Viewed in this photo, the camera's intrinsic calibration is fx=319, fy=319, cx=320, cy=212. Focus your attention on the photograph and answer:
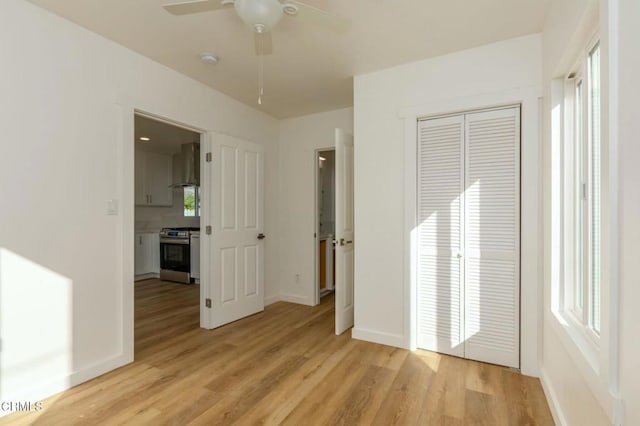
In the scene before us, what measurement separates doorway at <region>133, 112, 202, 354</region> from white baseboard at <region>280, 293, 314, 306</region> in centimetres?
114

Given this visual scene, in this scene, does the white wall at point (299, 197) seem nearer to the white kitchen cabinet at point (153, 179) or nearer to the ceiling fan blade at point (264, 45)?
the ceiling fan blade at point (264, 45)

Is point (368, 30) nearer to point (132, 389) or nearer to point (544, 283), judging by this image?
point (544, 283)

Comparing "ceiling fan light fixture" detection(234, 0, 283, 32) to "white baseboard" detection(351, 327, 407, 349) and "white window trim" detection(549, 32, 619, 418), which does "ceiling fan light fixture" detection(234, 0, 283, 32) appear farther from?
"white baseboard" detection(351, 327, 407, 349)

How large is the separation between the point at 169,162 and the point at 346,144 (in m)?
4.70

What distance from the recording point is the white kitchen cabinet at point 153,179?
5961mm

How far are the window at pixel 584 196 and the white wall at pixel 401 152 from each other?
1.55 feet

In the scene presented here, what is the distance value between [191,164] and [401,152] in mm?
4408

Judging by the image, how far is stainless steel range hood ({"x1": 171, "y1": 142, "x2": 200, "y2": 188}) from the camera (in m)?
5.89

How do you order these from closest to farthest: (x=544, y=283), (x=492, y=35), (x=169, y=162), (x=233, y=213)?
1. (x=544, y=283)
2. (x=492, y=35)
3. (x=233, y=213)
4. (x=169, y=162)

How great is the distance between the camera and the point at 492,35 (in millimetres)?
2406

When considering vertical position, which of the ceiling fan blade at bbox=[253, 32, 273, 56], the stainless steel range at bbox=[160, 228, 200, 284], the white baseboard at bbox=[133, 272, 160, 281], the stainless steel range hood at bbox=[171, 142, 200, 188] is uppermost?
the ceiling fan blade at bbox=[253, 32, 273, 56]

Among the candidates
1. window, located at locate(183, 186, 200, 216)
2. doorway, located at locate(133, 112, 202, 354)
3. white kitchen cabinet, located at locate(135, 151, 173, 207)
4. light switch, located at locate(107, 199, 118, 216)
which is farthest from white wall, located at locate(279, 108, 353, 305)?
white kitchen cabinet, located at locate(135, 151, 173, 207)

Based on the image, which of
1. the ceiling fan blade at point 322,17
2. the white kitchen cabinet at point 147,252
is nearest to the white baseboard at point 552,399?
the ceiling fan blade at point 322,17

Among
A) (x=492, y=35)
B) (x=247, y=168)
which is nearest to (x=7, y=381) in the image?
(x=247, y=168)
